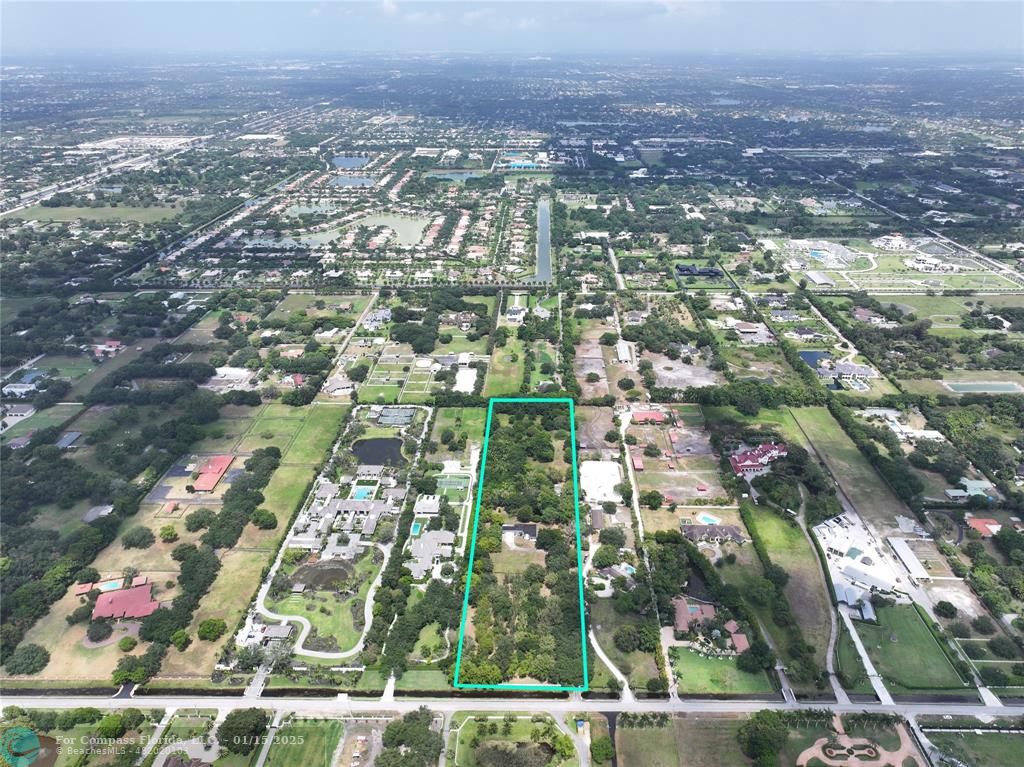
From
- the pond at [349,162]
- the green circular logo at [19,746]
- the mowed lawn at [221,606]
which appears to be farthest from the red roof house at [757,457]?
the pond at [349,162]

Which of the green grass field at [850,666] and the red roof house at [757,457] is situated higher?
the red roof house at [757,457]

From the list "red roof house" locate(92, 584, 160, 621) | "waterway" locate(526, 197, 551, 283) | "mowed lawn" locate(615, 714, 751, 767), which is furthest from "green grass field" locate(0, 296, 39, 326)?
"mowed lawn" locate(615, 714, 751, 767)

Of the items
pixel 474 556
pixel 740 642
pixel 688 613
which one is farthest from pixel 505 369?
pixel 740 642

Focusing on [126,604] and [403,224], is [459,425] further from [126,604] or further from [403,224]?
[403,224]

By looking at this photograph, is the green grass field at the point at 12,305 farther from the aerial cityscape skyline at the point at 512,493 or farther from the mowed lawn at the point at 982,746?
the mowed lawn at the point at 982,746

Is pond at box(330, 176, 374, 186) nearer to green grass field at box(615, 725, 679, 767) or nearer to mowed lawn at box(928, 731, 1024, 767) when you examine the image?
green grass field at box(615, 725, 679, 767)

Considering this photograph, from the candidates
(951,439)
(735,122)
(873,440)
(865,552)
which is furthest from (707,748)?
(735,122)

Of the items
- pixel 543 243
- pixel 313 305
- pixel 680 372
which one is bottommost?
pixel 680 372
